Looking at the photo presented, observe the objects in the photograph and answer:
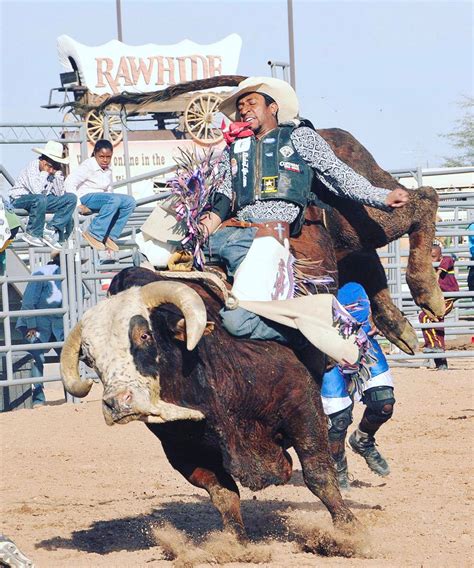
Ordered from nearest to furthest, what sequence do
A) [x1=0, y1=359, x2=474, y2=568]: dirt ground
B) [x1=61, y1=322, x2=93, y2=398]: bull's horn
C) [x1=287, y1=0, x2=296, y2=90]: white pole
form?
[x1=61, y1=322, x2=93, y2=398]: bull's horn, [x1=0, y1=359, x2=474, y2=568]: dirt ground, [x1=287, y1=0, x2=296, y2=90]: white pole

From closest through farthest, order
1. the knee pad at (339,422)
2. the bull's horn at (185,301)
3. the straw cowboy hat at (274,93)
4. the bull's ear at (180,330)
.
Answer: the bull's horn at (185,301), the bull's ear at (180,330), the straw cowboy hat at (274,93), the knee pad at (339,422)

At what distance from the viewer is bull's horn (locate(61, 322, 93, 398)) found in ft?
17.6

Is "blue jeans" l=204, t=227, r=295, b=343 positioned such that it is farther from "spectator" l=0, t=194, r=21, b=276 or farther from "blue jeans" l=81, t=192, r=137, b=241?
"blue jeans" l=81, t=192, r=137, b=241

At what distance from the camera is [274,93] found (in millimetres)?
5973

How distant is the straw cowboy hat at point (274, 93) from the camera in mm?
5946

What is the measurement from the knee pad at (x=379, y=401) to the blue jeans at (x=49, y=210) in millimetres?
4796

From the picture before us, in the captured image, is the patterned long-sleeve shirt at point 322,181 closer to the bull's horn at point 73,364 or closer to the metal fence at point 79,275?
the bull's horn at point 73,364

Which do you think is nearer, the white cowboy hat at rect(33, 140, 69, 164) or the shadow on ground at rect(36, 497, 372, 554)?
the shadow on ground at rect(36, 497, 372, 554)

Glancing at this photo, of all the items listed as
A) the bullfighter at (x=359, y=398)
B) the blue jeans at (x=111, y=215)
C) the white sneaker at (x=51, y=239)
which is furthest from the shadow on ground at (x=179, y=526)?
the white sneaker at (x=51, y=239)

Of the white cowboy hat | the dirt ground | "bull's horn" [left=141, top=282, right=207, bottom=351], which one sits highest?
the white cowboy hat

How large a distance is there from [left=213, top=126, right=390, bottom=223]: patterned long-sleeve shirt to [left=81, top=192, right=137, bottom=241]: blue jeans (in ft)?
18.5

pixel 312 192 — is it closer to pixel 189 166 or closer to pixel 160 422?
pixel 189 166

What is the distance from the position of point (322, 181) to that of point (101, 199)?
5976mm

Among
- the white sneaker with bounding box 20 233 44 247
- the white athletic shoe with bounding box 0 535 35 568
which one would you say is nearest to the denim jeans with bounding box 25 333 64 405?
the white sneaker with bounding box 20 233 44 247
